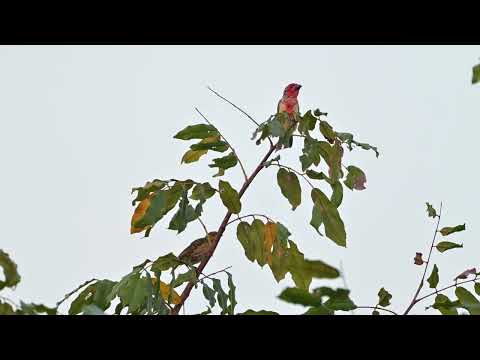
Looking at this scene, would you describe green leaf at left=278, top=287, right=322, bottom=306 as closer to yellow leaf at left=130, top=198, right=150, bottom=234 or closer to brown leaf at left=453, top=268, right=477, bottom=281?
brown leaf at left=453, top=268, right=477, bottom=281

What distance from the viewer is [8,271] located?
58 cm

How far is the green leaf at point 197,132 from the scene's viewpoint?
135cm

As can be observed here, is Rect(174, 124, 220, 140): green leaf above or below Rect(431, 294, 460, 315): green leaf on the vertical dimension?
above

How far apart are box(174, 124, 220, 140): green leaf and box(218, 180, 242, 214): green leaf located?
0.55 feet

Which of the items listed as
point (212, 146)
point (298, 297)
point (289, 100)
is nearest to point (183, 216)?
point (212, 146)

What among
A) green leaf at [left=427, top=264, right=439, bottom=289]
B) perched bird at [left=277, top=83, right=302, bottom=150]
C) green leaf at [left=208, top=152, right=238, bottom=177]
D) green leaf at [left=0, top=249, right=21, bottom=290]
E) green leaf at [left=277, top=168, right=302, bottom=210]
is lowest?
green leaf at [left=0, top=249, right=21, bottom=290]

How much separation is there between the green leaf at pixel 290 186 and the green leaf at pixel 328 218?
0.03 meters

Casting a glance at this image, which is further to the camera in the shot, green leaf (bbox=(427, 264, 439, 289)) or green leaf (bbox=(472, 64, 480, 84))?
green leaf (bbox=(427, 264, 439, 289))

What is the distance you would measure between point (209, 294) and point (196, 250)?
0.13 m

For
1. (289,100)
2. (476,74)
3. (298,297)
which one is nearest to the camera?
(298,297)

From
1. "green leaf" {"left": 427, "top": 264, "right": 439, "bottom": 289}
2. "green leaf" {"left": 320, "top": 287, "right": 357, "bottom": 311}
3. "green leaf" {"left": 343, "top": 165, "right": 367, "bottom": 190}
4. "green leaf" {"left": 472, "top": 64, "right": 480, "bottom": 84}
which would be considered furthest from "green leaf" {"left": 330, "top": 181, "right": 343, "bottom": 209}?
"green leaf" {"left": 320, "top": 287, "right": 357, "bottom": 311}

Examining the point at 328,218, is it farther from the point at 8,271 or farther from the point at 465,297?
the point at 8,271

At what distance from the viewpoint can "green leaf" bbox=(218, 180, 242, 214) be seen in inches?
48.1
